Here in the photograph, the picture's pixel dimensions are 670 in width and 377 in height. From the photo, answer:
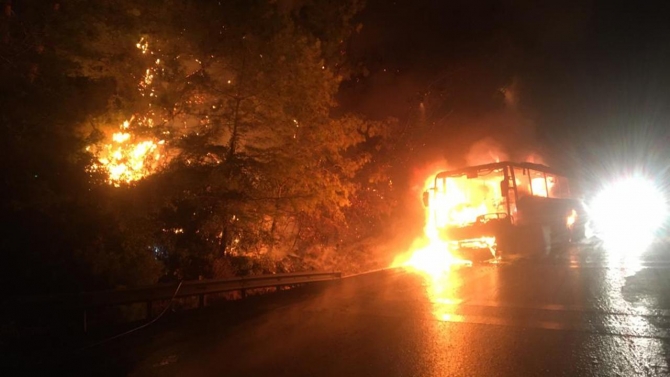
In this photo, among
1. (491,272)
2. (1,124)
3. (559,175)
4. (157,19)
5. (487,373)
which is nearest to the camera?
(487,373)

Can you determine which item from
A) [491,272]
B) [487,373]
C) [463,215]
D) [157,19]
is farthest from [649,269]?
[157,19]

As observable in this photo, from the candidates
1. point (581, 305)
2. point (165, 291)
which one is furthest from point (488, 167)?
point (165, 291)

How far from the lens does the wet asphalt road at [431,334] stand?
15.8 feet

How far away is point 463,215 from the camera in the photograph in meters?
15.8

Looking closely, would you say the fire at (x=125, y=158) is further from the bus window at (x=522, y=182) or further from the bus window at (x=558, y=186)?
the bus window at (x=558, y=186)

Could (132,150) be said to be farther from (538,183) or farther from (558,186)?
(558,186)

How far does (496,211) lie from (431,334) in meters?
10.1

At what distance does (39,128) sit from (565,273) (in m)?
11.4

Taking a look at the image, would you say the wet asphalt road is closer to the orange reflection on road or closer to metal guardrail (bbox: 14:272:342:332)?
the orange reflection on road

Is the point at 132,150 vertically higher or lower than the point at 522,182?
higher

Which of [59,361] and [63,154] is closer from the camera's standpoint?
[59,361]

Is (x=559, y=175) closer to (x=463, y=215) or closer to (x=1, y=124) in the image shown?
(x=463, y=215)

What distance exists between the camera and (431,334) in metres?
5.98

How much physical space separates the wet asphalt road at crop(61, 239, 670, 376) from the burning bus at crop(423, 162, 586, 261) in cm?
445
